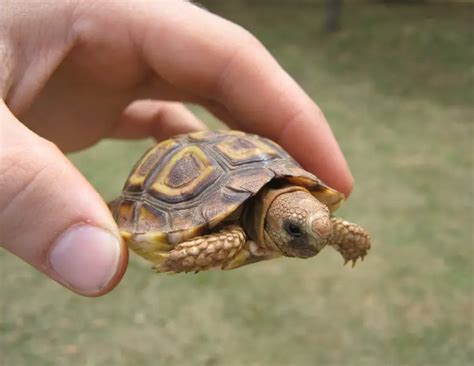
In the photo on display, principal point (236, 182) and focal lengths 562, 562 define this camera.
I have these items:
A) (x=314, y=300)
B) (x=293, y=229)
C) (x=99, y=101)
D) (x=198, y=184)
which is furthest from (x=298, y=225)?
(x=314, y=300)

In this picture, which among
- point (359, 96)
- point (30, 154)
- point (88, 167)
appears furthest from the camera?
point (359, 96)

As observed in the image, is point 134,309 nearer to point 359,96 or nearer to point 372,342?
point 372,342

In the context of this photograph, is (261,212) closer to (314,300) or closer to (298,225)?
(298,225)

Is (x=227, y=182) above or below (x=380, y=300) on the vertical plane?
above

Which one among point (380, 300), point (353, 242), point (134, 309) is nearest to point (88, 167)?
point (134, 309)

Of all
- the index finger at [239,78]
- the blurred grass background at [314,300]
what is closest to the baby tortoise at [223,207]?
the index finger at [239,78]

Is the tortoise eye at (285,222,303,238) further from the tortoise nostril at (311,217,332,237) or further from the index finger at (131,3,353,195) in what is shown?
the index finger at (131,3,353,195)

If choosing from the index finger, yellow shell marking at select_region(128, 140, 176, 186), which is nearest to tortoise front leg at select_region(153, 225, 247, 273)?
yellow shell marking at select_region(128, 140, 176, 186)
